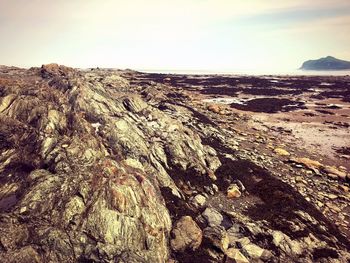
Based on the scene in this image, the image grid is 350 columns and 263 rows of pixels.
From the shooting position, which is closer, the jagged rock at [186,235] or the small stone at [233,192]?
the jagged rock at [186,235]

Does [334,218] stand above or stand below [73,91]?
below

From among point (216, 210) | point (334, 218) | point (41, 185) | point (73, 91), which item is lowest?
point (334, 218)

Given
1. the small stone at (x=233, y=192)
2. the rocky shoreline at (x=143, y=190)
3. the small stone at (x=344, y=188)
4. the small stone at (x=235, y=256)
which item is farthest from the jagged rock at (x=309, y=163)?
the small stone at (x=235, y=256)

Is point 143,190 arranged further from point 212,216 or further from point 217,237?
point 212,216

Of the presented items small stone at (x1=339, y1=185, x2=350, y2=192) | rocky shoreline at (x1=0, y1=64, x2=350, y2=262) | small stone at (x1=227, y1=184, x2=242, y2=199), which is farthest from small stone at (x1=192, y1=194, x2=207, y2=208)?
small stone at (x1=339, y1=185, x2=350, y2=192)

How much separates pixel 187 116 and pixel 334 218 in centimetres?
1748

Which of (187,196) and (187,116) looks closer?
(187,196)

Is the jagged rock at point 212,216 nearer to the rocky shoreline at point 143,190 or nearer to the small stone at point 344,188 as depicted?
the rocky shoreline at point 143,190

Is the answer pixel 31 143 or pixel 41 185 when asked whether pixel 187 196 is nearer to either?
pixel 41 185

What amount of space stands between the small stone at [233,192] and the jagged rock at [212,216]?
2.26 metres

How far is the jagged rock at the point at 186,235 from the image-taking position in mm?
11211

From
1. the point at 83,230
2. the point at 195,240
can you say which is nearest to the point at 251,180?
the point at 195,240

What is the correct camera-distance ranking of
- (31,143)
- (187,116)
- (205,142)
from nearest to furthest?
(31,143)
(205,142)
(187,116)

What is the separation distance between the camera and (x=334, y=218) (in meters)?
15.3
